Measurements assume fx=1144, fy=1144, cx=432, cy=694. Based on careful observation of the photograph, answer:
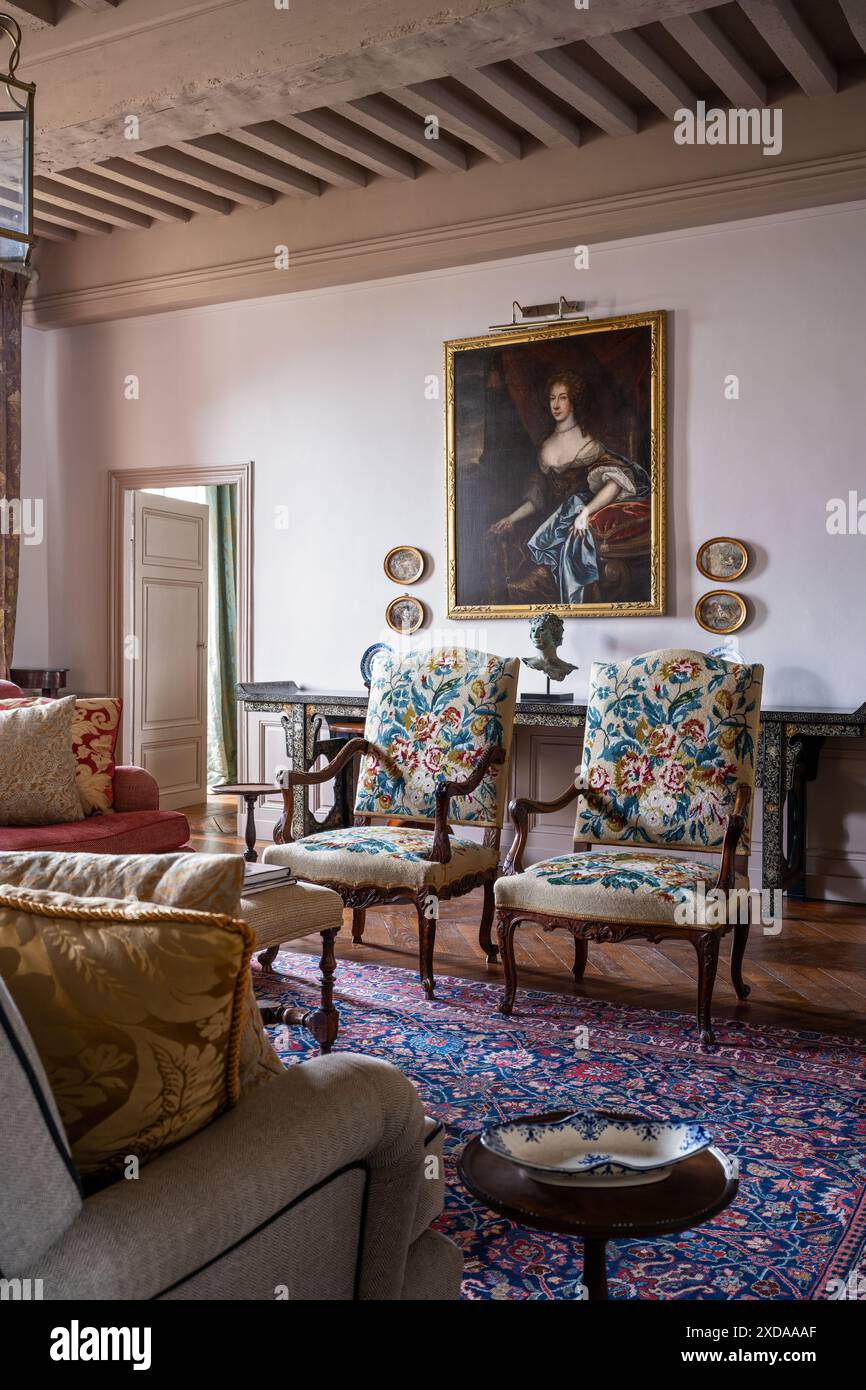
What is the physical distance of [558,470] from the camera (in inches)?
233

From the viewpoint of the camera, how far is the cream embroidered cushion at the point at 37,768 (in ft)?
13.4

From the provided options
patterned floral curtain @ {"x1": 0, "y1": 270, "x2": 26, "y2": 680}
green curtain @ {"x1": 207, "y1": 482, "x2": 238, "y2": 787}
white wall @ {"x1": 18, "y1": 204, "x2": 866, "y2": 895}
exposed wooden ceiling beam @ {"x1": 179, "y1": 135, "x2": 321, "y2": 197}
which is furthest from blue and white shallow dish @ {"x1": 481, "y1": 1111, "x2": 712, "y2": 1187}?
green curtain @ {"x1": 207, "y1": 482, "x2": 238, "y2": 787}

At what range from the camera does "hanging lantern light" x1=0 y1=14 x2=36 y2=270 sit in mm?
2273

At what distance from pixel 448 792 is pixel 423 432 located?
9.92 feet

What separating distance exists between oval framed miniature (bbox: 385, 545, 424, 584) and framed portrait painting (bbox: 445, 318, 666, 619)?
22 centimetres

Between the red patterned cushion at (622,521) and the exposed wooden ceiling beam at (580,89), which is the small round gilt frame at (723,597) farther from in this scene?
the exposed wooden ceiling beam at (580,89)

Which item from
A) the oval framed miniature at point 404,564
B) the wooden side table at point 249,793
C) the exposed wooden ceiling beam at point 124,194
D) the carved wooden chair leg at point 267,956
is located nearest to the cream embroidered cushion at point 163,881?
the carved wooden chair leg at point 267,956

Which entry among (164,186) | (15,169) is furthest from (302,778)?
(164,186)

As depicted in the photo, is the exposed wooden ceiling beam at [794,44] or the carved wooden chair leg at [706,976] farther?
the exposed wooden ceiling beam at [794,44]

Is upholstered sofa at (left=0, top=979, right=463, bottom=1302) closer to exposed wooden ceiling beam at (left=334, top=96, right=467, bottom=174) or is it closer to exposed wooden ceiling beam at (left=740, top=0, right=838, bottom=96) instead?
exposed wooden ceiling beam at (left=740, top=0, right=838, bottom=96)

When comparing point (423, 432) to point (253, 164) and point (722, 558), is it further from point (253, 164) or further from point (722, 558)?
point (722, 558)

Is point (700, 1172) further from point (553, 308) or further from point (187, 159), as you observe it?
point (187, 159)

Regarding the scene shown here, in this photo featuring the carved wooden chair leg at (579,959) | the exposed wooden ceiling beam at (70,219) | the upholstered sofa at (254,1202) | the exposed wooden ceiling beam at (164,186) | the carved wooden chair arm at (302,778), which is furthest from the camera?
the exposed wooden ceiling beam at (70,219)

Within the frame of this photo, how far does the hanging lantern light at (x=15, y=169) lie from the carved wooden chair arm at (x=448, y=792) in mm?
2140
